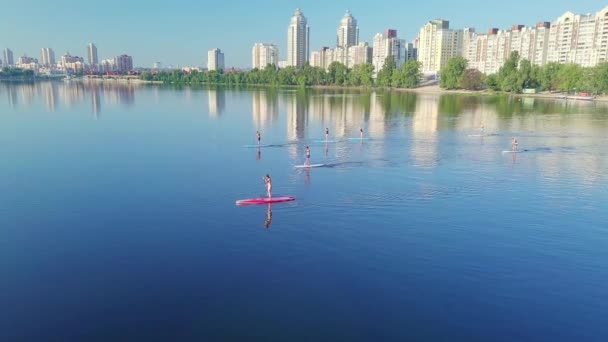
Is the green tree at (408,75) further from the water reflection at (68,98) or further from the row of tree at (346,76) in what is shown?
the water reflection at (68,98)

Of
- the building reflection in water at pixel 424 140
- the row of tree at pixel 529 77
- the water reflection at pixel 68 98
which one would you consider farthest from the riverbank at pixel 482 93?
the water reflection at pixel 68 98

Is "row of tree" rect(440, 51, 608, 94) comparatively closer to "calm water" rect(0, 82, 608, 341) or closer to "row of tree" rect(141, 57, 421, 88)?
"row of tree" rect(141, 57, 421, 88)

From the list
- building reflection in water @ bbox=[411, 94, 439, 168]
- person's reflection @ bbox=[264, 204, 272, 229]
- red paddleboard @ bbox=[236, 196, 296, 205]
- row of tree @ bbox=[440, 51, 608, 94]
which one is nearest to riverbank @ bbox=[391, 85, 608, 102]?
row of tree @ bbox=[440, 51, 608, 94]

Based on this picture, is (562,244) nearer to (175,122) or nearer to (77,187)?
(77,187)

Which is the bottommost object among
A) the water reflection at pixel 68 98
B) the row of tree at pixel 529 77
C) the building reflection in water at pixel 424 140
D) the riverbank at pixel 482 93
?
the building reflection in water at pixel 424 140

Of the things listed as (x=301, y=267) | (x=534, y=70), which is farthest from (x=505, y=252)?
(x=534, y=70)

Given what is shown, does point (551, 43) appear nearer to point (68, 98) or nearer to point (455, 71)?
point (455, 71)
